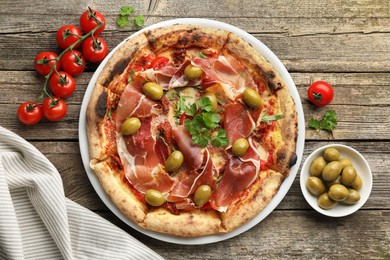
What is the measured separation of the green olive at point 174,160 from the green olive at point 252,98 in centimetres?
64

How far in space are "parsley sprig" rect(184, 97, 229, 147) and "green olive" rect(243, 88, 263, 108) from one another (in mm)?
250

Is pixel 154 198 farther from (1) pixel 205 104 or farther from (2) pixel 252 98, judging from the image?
(2) pixel 252 98

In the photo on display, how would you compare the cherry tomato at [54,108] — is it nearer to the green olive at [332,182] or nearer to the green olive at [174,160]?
the green olive at [174,160]

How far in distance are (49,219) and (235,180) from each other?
142 centimetres

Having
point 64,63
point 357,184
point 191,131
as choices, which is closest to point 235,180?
point 191,131

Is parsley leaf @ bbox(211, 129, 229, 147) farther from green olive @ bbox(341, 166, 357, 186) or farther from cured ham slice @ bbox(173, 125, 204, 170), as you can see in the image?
green olive @ bbox(341, 166, 357, 186)

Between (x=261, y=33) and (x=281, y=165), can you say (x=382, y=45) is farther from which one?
(x=281, y=165)

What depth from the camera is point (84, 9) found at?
4.69 meters

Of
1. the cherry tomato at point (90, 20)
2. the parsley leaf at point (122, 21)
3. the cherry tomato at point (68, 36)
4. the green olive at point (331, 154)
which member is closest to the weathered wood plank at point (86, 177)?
the green olive at point (331, 154)

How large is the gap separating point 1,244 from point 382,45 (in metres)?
3.40

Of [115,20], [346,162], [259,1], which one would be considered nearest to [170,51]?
[115,20]

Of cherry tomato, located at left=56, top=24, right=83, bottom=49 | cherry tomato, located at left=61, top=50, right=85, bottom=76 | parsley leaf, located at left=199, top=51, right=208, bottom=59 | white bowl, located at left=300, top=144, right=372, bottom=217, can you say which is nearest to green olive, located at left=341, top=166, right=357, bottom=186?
white bowl, located at left=300, top=144, right=372, bottom=217

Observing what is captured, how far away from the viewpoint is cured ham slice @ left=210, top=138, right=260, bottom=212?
4254mm

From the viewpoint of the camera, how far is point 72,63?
4465mm
